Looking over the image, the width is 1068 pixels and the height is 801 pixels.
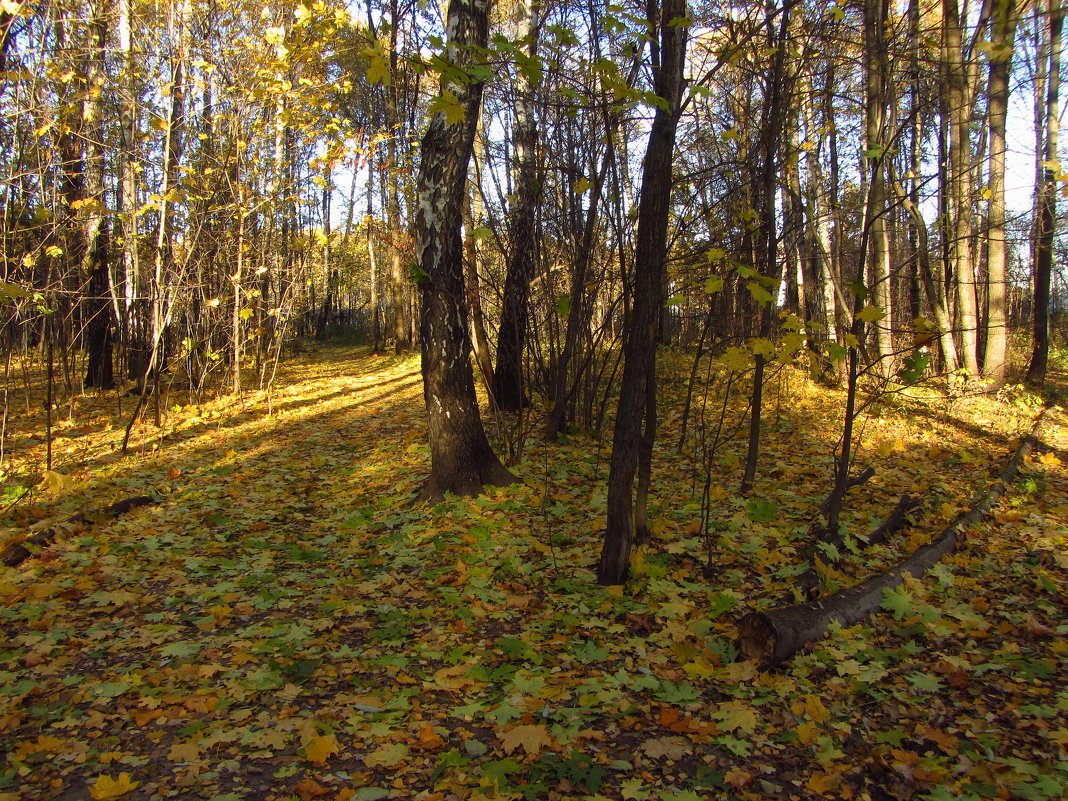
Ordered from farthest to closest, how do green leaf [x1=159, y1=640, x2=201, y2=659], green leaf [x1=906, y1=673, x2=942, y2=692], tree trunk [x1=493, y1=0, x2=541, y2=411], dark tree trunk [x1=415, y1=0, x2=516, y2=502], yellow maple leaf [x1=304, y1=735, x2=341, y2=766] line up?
1. tree trunk [x1=493, y1=0, x2=541, y2=411]
2. dark tree trunk [x1=415, y1=0, x2=516, y2=502]
3. green leaf [x1=159, y1=640, x2=201, y2=659]
4. green leaf [x1=906, y1=673, x2=942, y2=692]
5. yellow maple leaf [x1=304, y1=735, x2=341, y2=766]

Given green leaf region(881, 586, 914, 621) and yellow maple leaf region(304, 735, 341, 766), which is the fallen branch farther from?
yellow maple leaf region(304, 735, 341, 766)

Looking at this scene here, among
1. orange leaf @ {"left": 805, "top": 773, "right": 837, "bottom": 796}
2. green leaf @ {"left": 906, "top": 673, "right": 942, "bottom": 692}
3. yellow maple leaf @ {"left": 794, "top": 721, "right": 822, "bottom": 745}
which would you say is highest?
green leaf @ {"left": 906, "top": 673, "right": 942, "bottom": 692}

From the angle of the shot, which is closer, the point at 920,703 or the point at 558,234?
the point at 920,703

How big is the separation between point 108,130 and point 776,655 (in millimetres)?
11982

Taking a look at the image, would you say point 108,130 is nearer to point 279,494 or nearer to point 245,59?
point 245,59

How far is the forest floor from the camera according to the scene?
2.47 m

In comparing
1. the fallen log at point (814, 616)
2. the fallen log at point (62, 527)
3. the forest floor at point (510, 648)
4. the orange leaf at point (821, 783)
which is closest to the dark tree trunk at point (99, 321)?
the forest floor at point (510, 648)

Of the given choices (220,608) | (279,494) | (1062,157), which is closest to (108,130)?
(279,494)

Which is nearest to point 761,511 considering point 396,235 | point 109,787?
point 109,787

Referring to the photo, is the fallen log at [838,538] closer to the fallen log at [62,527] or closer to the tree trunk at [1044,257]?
the fallen log at [62,527]

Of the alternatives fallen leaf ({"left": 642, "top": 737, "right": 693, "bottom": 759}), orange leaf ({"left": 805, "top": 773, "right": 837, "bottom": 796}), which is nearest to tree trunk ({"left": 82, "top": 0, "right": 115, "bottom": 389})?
fallen leaf ({"left": 642, "top": 737, "right": 693, "bottom": 759})

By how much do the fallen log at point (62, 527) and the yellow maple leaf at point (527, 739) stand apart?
397 centimetres

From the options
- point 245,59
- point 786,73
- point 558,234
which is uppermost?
point 245,59

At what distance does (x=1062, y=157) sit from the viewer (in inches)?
435
